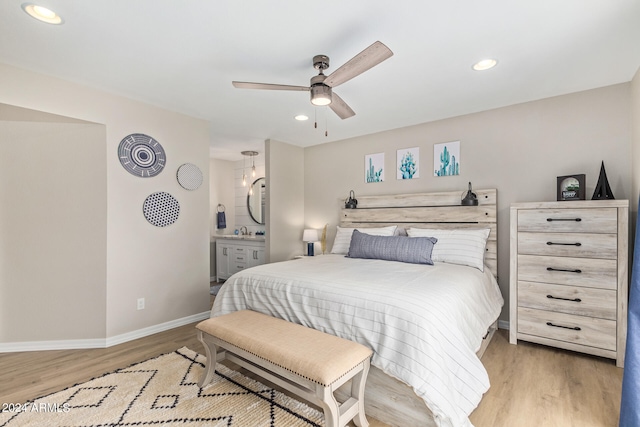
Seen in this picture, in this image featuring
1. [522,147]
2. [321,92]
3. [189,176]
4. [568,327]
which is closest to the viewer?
[321,92]

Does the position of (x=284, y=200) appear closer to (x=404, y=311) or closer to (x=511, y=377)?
(x=404, y=311)

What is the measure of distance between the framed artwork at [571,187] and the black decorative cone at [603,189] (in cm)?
10

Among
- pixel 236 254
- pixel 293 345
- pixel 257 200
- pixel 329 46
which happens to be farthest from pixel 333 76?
pixel 257 200

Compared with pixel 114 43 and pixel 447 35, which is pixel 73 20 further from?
pixel 447 35

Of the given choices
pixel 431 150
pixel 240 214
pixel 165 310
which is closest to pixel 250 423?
pixel 165 310

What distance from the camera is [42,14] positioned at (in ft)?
5.93

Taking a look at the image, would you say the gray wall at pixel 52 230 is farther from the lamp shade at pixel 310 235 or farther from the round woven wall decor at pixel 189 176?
the lamp shade at pixel 310 235

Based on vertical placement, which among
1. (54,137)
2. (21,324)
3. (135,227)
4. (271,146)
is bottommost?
(21,324)

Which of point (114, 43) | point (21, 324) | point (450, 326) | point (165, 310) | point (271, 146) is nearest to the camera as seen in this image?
point (450, 326)

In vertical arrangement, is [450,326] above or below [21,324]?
above

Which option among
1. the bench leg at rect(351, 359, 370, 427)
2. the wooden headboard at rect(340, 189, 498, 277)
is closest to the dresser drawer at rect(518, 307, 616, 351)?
the wooden headboard at rect(340, 189, 498, 277)

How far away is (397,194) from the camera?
160 inches

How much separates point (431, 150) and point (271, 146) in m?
2.25

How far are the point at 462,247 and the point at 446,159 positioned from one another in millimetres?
1170
